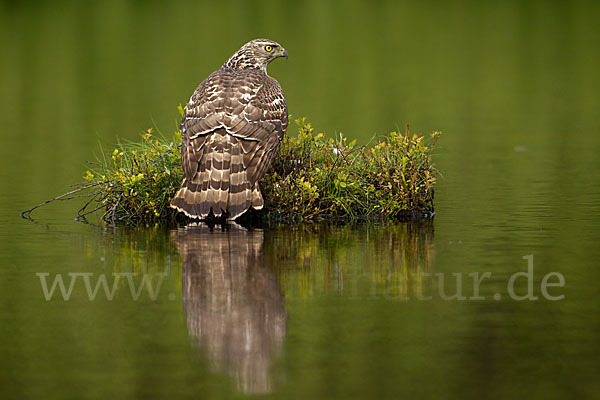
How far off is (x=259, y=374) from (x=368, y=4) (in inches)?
2229

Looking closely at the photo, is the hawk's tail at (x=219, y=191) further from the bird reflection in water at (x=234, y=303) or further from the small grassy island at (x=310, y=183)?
the small grassy island at (x=310, y=183)

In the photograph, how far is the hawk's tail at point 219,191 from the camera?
14188 mm

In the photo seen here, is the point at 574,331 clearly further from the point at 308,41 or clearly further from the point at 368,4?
the point at 368,4

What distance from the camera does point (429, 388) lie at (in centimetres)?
815

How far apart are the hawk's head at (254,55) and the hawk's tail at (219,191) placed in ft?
6.16

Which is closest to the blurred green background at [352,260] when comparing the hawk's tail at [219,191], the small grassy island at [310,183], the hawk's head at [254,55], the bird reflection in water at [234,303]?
the bird reflection in water at [234,303]

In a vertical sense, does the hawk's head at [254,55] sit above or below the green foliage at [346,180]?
above

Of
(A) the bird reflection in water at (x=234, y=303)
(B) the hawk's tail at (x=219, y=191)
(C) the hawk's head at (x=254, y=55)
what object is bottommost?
→ (A) the bird reflection in water at (x=234, y=303)

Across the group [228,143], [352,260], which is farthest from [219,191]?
[352,260]

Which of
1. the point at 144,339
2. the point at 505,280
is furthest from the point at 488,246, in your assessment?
the point at 144,339

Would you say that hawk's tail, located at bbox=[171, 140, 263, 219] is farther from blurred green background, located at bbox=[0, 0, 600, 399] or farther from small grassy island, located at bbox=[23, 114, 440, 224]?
small grassy island, located at bbox=[23, 114, 440, 224]

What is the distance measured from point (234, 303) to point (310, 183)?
469 centimetres

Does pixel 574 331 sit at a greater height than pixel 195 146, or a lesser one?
lesser

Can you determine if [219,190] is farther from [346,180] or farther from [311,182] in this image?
[346,180]
